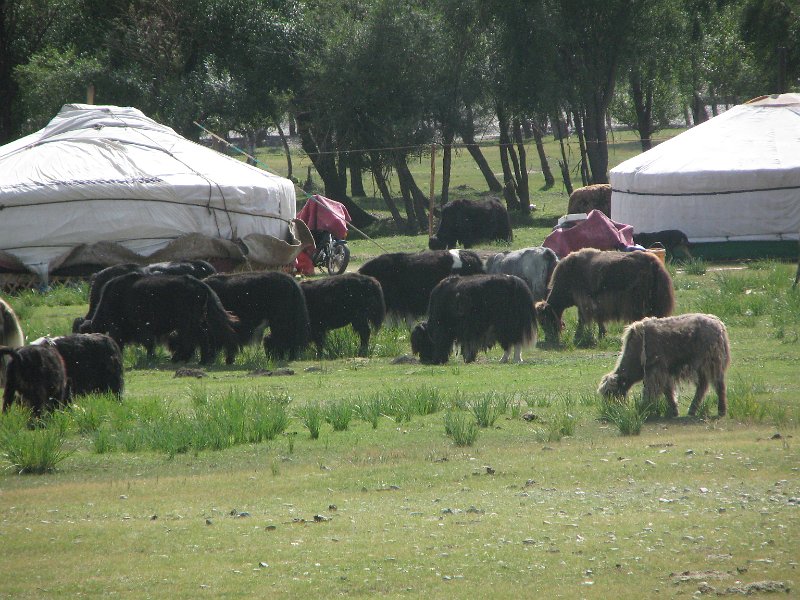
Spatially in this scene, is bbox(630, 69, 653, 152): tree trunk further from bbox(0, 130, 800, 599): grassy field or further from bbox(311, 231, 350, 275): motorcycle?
bbox(0, 130, 800, 599): grassy field

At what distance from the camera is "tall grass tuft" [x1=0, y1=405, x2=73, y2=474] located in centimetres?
876

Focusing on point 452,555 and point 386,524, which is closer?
point 452,555

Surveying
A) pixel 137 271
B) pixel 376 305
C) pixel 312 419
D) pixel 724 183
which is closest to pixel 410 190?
pixel 724 183

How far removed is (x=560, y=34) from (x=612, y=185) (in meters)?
8.06

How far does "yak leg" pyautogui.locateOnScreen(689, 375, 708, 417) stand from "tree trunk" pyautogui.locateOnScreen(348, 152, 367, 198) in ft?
92.0

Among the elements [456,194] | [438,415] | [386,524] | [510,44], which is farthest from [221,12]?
[386,524]

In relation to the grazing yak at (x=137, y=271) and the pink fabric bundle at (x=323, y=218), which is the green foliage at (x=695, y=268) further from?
the grazing yak at (x=137, y=271)

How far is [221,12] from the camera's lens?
3684 centimetres

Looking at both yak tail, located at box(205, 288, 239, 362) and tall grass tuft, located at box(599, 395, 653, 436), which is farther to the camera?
yak tail, located at box(205, 288, 239, 362)

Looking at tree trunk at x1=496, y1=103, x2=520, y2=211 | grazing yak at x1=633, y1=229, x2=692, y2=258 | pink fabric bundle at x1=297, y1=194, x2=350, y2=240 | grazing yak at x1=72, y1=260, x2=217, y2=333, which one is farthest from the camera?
tree trunk at x1=496, y1=103, x2=520, y2=211

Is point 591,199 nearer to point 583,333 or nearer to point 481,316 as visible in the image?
point 583,333

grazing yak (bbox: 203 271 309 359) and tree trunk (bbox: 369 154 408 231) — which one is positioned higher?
tree trunk (bbox: 369 154 408 231)

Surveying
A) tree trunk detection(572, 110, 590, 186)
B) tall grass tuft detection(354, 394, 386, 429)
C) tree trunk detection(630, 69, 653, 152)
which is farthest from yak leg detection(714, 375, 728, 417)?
tree trunk detection(630, 69, 653, 152)

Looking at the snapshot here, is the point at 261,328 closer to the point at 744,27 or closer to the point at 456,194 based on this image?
the point at 744,27
